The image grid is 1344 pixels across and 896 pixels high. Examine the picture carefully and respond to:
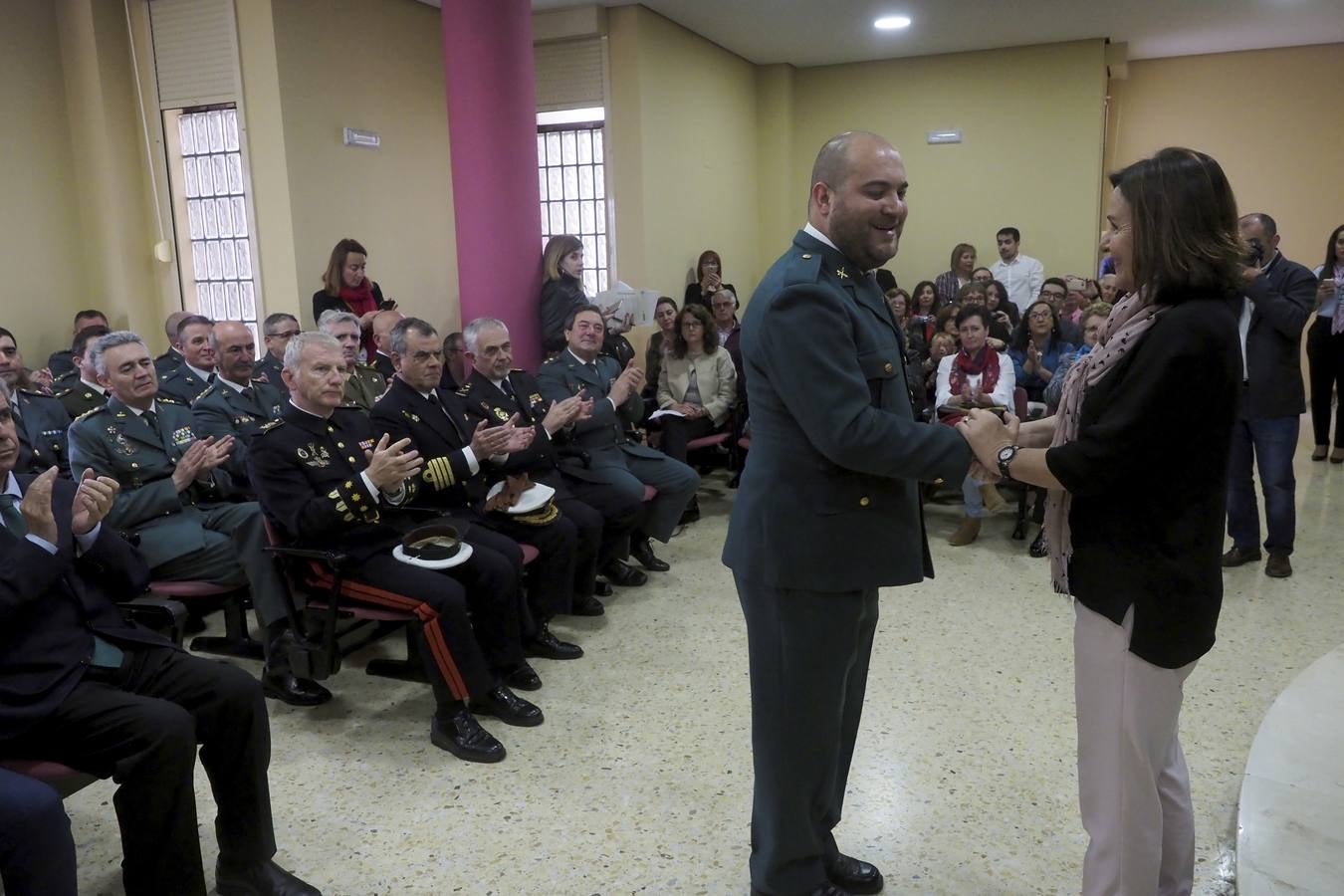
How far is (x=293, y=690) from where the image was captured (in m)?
3.09

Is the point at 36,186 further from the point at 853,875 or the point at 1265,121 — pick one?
the point at 1265,121

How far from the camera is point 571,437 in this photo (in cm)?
415

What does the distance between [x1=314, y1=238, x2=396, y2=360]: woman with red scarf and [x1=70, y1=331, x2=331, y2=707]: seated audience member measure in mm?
2213

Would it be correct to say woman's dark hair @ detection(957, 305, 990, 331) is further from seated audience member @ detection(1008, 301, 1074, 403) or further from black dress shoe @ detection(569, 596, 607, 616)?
black dress shoe @ detection(569, 596, 607, 616)

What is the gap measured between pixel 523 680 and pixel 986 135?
7.62m

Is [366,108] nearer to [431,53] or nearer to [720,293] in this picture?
[431,53]

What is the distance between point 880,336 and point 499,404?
224cm

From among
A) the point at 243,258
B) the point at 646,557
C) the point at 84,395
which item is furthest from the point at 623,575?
the point at 243,258

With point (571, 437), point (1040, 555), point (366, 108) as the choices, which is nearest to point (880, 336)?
point (571, 437)

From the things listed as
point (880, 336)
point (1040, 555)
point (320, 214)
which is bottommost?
point (1040, 555)

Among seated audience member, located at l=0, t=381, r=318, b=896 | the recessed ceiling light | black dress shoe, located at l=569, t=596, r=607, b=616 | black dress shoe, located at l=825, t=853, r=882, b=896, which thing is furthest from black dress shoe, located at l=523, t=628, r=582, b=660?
the recessed ceiling light

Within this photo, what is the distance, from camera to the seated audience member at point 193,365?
4.01 meters

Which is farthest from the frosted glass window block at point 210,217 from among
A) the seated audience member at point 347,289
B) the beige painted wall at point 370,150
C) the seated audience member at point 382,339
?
the seated audience member at point 382,339

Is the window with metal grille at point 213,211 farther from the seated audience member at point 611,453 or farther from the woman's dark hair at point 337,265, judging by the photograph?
the seated audience member at point 611,453
